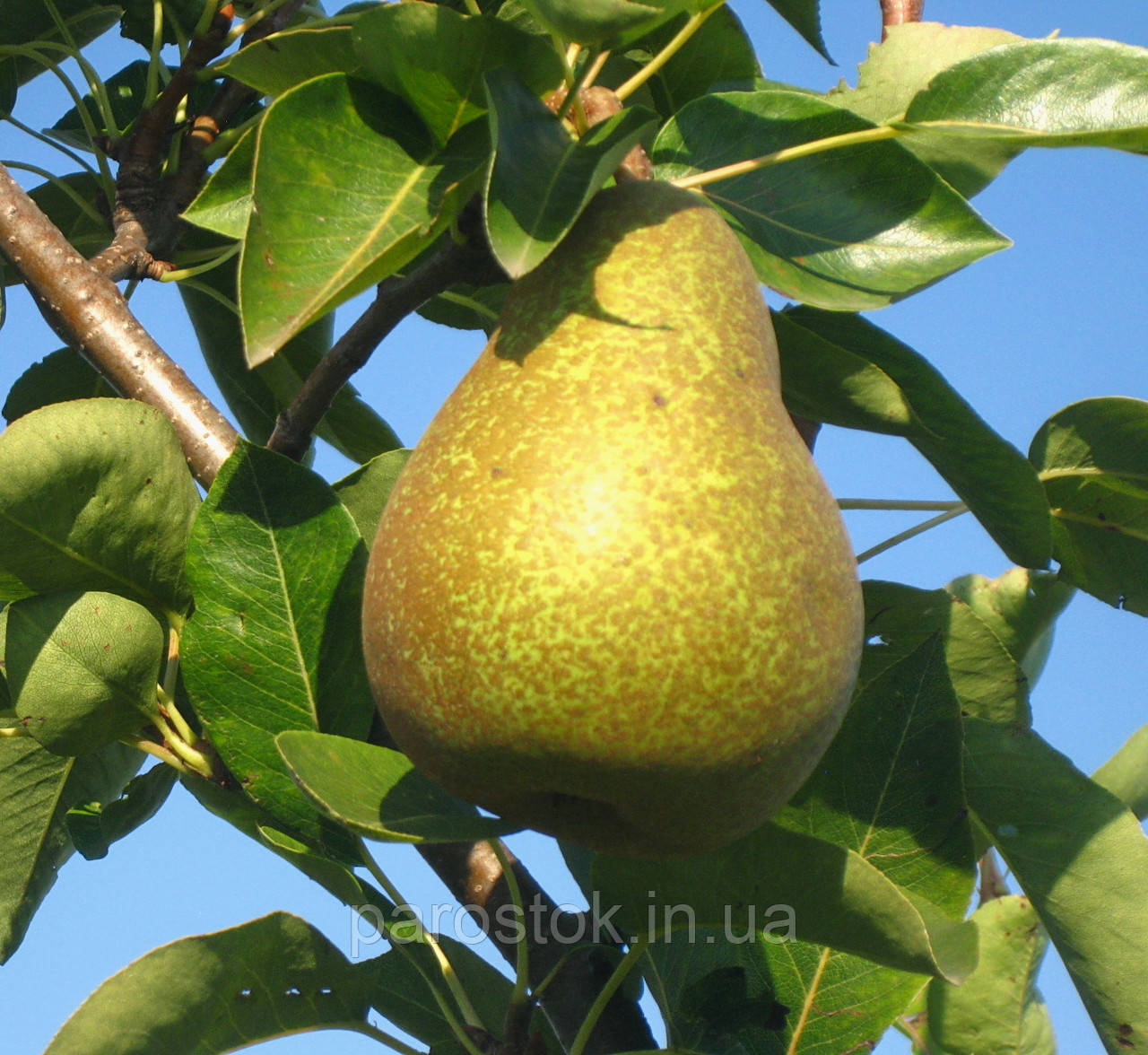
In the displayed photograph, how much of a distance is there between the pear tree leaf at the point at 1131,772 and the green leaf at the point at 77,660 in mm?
1158

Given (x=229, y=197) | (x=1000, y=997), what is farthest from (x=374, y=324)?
(x=1000, y=997)

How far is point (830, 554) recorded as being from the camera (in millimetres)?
887

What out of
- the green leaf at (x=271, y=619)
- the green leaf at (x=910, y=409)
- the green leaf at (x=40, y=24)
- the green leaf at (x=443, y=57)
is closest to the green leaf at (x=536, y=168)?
the green leaf at (x=443, y=57)

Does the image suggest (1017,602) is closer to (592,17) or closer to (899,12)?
(899,12)

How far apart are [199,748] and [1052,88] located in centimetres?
97

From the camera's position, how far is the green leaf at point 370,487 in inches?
50.1

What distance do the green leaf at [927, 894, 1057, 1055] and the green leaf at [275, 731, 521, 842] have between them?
0.77 metres

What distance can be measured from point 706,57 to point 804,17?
189 millimetres

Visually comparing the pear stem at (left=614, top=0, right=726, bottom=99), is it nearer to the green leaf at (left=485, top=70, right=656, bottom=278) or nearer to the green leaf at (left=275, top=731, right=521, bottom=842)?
the green leaf at (left=485, top=70, right=656, bottom=278)

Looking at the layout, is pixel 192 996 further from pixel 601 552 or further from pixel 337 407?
pixel 337 407

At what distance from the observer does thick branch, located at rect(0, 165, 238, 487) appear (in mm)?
1376

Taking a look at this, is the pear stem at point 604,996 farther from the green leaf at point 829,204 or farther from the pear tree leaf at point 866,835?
the green leaf at point 829,204

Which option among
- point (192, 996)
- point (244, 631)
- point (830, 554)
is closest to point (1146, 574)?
point (830, 554)

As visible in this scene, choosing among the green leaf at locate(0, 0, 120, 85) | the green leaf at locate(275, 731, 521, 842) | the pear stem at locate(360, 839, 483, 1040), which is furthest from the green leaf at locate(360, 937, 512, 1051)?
the green leaf at locate(0, 0, 120, 85)
